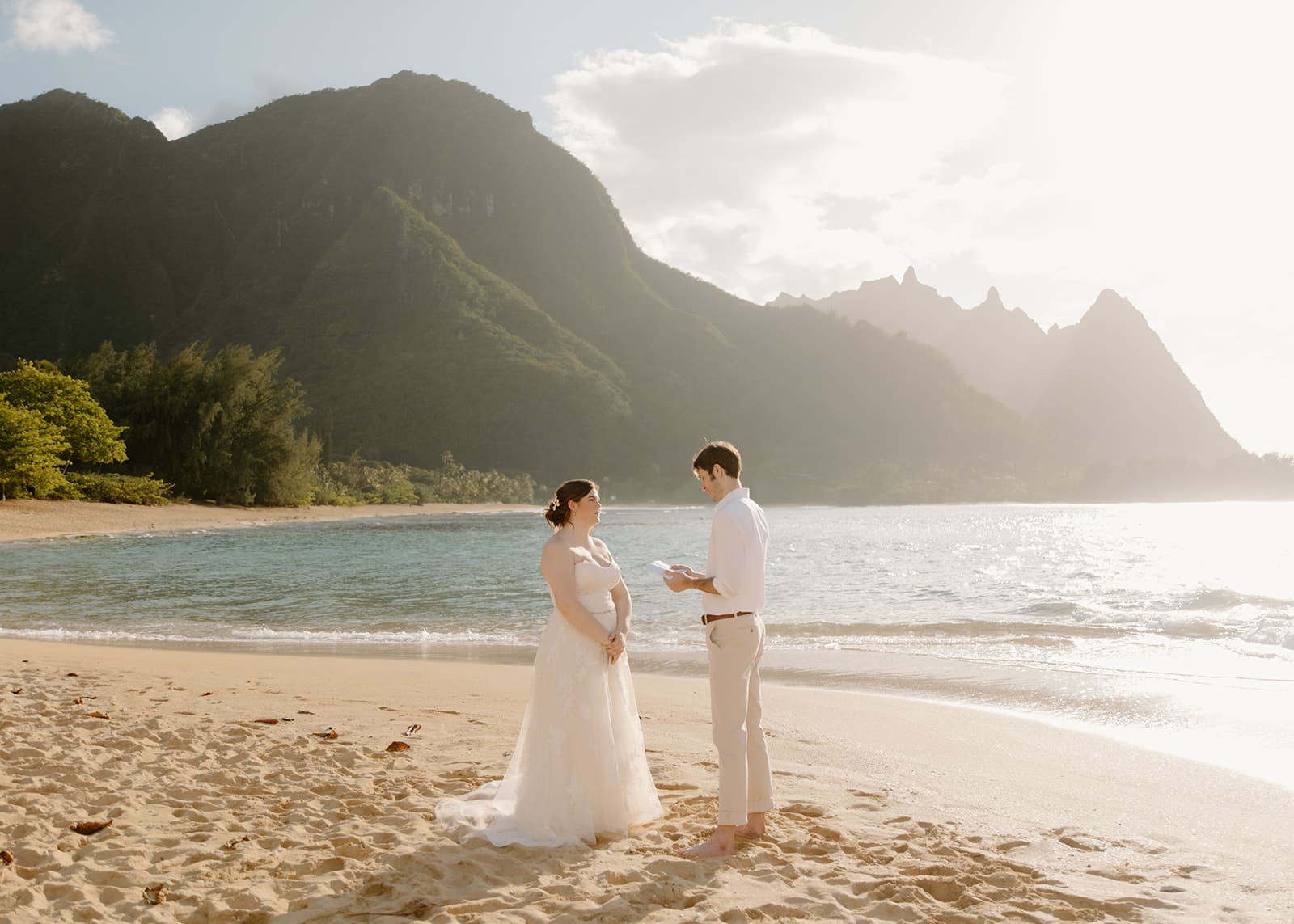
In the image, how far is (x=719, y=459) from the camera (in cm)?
438

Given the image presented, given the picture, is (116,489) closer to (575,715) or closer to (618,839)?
Result: (575,715)

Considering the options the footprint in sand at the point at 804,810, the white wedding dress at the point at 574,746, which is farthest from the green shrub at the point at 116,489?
the footprint in sand at the point at 804,810

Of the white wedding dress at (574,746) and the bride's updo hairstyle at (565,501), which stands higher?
the bride's updo hairstyle at (565,501)

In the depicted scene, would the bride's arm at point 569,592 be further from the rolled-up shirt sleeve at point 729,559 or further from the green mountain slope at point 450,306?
the green mountain slope at point 450,306

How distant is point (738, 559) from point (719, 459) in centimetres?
51

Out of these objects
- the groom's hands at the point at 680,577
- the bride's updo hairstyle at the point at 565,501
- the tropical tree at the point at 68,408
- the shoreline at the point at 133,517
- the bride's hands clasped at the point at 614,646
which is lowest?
the shoreline at the point at 133,517

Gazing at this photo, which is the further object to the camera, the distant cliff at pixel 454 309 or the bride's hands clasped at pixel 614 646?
the distant cliff at pixel 454 309

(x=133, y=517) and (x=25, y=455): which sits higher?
(x=25, y=455)

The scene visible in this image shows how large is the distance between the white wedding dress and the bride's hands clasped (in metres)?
0.04

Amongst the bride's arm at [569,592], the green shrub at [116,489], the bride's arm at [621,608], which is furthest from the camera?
the green shrub at [116,489]

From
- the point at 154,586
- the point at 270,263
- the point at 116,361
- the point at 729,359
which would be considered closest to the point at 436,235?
the point at 270,263

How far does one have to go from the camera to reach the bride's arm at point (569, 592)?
4.50 metres

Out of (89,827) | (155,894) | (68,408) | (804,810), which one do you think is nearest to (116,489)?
(68,408)

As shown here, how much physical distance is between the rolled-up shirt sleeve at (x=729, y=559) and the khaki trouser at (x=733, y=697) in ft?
0.66
